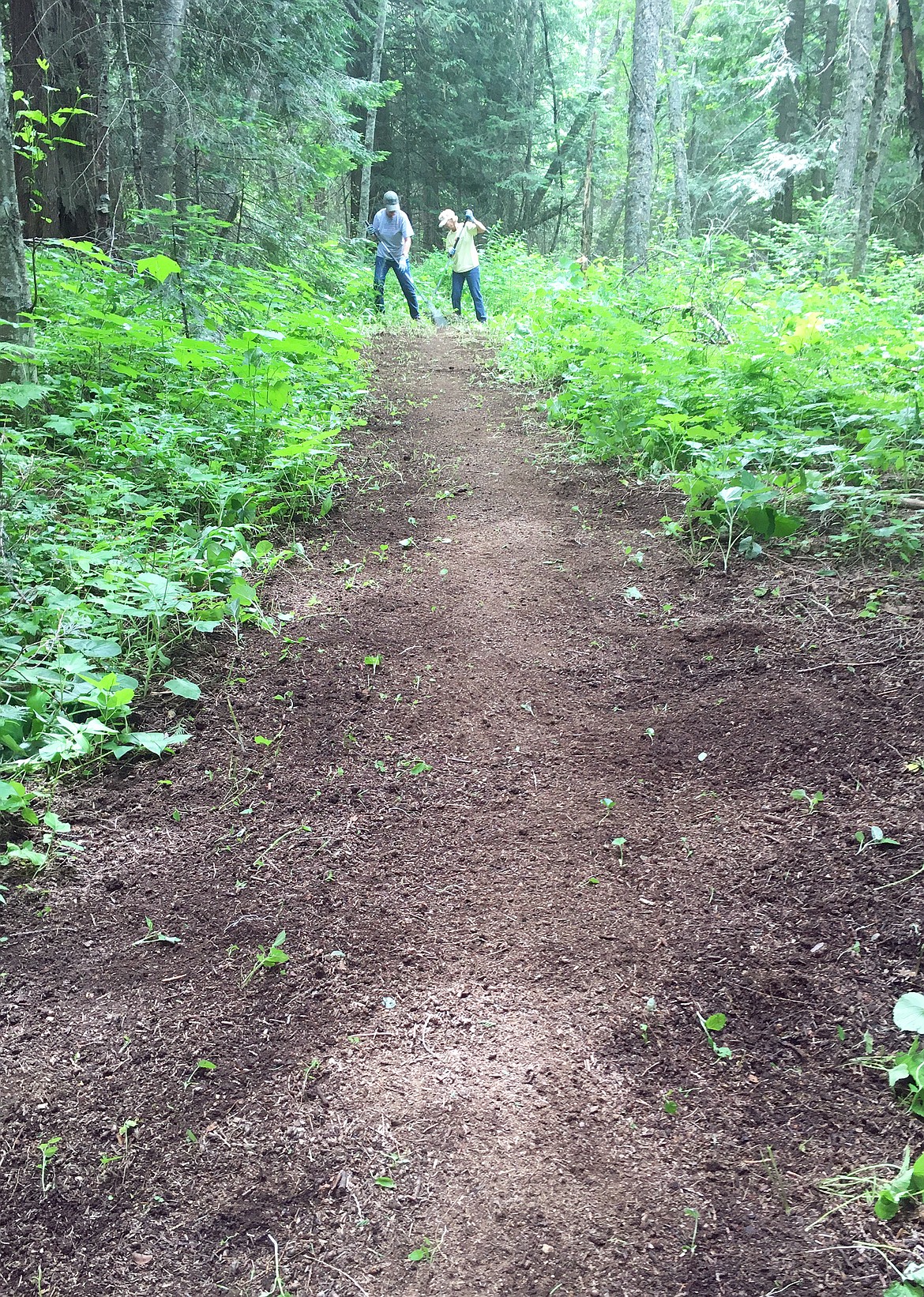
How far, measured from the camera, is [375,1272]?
1369 mm

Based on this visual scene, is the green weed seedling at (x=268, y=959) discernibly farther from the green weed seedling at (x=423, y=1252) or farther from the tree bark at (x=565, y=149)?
the tree bark at (x=565, y=149)

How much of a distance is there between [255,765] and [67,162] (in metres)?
8.16

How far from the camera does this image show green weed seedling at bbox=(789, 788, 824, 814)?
236 centimetres

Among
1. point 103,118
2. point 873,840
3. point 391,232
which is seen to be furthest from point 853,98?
point 873,840

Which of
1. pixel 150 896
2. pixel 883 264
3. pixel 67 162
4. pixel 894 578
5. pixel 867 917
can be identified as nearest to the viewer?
pixel 867 917

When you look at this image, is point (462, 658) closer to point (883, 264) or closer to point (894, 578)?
point (894, 578)

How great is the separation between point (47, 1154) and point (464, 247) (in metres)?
12.7

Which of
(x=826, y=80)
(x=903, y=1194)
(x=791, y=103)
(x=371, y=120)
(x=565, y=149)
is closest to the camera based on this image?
(x=903, y=1194)

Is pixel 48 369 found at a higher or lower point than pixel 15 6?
lower

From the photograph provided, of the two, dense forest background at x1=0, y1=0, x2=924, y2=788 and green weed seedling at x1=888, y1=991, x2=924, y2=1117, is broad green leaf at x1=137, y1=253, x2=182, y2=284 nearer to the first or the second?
dense forest background at x1=0, y1=0, x2=924, y2=788

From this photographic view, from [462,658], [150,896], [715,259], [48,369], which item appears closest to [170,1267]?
[150,896]

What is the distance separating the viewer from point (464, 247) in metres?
11.8

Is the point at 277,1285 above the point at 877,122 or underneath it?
underneath

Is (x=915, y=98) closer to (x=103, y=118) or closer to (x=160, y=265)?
(x=160, y=265)
